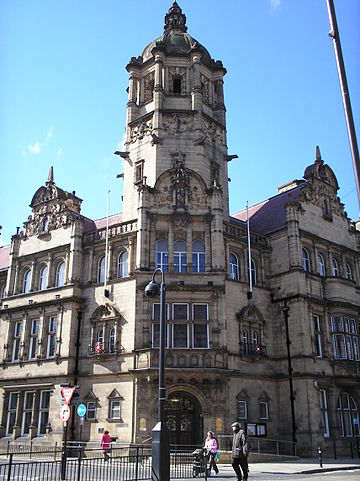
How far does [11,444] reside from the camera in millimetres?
33562

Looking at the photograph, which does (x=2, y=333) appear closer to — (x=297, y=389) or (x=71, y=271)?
(x=71, y=271)

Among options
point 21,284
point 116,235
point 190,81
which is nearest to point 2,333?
point 21,284

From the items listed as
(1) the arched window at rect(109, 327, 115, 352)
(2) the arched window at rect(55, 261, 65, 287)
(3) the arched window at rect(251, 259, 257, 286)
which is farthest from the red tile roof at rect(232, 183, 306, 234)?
(2) the arched window at rect(55, 261, 65, 287)

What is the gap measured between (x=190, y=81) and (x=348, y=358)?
22.7 metres

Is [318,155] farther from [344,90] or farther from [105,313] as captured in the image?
[344,90]

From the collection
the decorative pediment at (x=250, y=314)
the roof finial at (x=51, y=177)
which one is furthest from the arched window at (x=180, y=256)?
the roof finial at (x=51, y=177)

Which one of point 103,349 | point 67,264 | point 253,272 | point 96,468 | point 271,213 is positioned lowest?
point 96,468

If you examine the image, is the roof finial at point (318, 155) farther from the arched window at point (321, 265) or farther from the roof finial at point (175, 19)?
the roof finial at point (175, 19)

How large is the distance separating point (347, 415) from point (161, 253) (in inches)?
665

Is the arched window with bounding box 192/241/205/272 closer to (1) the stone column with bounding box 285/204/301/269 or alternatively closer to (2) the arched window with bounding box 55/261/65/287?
(1) the stone column with bounding box 285/204/301/269

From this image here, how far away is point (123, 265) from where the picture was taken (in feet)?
112

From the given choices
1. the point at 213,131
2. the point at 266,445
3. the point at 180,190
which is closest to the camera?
the point at 266,445

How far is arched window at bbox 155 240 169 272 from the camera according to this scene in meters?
32.9

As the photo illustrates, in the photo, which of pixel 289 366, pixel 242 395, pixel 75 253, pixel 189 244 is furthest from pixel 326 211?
pixel 75 253
